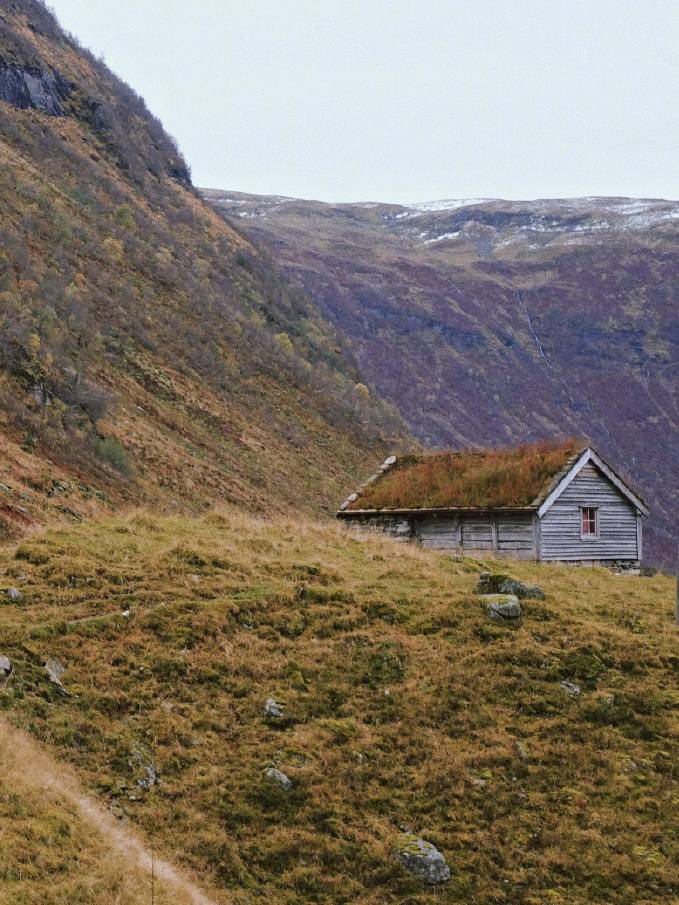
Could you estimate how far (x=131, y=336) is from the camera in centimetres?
5328

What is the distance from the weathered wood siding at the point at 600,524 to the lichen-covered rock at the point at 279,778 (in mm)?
15186

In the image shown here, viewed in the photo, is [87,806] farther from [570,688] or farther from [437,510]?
[437,510]

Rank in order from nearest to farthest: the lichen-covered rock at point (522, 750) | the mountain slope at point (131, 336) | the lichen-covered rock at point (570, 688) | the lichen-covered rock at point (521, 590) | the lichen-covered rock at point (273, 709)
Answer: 1. the lichen-covered rock at point (522, 750)
2. the lichen-covered rock at point (273, 709)
3. the lichen-covered rock at point (570, 688)
4. the lichen-covered rock at point (521, 590)
5. the mountain slope at point (131, 336)

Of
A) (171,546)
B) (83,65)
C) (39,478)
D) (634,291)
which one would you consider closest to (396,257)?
(634,291)

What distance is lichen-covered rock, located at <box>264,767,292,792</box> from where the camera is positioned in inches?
434

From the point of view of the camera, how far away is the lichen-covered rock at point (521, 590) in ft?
52.3

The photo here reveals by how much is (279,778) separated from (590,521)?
694 inches

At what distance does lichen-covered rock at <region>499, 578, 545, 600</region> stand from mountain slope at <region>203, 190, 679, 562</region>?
69429 mm

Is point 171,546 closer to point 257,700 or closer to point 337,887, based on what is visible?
point 257,700

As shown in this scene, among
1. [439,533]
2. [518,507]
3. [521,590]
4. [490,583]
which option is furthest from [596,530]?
[521,590]

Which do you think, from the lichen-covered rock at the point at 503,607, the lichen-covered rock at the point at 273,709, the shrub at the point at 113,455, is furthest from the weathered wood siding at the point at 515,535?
the shrub at the point at 113,455

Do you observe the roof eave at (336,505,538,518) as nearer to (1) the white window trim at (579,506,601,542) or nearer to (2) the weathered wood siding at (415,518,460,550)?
(2) the weathered wood siding at (415,518,460,550)

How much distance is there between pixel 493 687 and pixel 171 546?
6.96 metres

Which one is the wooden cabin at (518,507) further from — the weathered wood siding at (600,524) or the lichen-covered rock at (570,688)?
the lichen-covered rock at (570,688)
